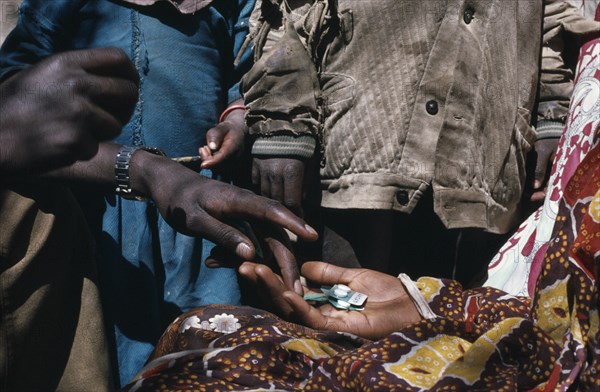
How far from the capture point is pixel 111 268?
2.07 meters

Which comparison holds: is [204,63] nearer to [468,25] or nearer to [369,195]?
[369,195]

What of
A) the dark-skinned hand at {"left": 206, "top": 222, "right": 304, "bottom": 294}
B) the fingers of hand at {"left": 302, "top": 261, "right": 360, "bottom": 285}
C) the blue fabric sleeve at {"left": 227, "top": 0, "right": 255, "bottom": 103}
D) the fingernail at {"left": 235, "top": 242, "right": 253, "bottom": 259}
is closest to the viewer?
the fingernail at {"left": 235, "top": 242, "right": 253, "bottom": 259}

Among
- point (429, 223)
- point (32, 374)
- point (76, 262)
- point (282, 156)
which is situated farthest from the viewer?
point (429, 223)

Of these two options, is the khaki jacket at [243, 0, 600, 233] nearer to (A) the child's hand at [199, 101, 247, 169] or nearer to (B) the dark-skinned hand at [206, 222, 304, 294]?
(A) the child's hand at [199, 101, 247, 169]

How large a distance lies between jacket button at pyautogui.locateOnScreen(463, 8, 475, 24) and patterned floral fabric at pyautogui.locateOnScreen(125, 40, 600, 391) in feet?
2.51

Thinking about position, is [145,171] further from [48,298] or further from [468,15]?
[468,15]

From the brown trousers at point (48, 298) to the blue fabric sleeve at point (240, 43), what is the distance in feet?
2.91

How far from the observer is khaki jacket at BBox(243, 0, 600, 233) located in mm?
1982

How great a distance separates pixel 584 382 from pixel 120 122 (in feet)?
3.00

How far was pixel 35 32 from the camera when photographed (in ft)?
6.62

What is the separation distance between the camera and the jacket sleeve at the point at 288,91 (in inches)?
77.5

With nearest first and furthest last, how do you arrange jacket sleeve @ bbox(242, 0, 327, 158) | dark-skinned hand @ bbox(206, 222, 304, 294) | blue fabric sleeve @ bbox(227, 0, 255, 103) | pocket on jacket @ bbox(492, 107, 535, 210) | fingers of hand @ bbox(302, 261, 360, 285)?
1. dark-skinned hand @ bbox(206, 222, 304, 294)
2. fingers of hand @ bbox(302, 261, 360, 285)
3. jacket sleeve @ bbox(242, 0, 327, 158)
4. pocket on jacket @ bbox(492, 107, 535, 210)
5. blue fabric sleeve @ bbox(227, 0, 255, 103)

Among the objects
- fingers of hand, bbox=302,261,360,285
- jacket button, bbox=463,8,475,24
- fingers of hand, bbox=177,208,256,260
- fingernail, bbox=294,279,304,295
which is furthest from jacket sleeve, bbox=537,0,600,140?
fingers of hand, bbox=177,208,256,260

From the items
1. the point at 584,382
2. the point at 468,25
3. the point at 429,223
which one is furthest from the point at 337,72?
the point at 584,382
